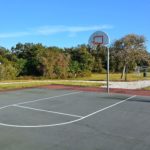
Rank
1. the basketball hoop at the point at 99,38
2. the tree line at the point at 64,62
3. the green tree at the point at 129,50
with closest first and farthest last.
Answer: the basketball hoop at the point at 99,38, the green tree at the point at 129,50, the tree line at the point at 64,62

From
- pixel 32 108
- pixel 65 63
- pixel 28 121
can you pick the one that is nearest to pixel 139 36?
pixel 65 63

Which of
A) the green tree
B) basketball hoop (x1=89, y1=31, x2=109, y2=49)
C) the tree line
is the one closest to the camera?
basketball hoop (x1=89, y1=31, x2=109, y2=49)

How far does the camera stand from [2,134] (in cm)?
629

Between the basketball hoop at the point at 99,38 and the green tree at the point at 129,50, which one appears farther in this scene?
the green tree at the point at 129,50

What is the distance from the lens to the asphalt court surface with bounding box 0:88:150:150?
18.2 ft

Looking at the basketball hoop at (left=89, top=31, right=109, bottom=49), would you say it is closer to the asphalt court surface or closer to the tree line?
the asphalt court surface

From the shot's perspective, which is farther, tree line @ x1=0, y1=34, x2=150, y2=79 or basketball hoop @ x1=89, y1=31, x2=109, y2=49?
tree line @ x1=0, y1=34, x2=150, y2=79

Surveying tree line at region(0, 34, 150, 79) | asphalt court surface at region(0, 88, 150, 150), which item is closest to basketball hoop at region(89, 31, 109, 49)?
asphalt court surface at region(0, 88, 150, 150)

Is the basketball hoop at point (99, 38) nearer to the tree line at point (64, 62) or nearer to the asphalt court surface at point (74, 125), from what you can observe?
the asphalt court surface at point (74, 125)

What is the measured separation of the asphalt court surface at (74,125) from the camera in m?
5.56

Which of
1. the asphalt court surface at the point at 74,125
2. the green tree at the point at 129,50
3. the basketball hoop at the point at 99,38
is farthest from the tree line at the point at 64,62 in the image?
the asphalt court surface at the point at 74,125

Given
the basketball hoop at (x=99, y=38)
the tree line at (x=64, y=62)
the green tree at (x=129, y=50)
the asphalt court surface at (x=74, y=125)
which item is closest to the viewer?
the asphalt court surface at (x=74, y=125)

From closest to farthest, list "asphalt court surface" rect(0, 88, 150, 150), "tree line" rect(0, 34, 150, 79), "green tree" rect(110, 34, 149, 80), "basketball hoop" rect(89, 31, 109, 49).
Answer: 1. "asphalt court surface" rect(0, 88, 150, 150)
2. "basketball hoop" rect(89, 31, 109, 49)
3. "green tree" rect(110, 34, 149, 80)
4. "tree line" rect(0, 34, 150, 79)

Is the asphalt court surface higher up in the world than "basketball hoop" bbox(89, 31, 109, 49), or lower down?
lower down
